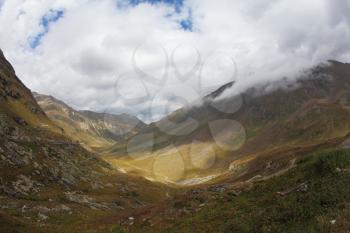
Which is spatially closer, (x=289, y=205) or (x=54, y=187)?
(x=289, y=205)

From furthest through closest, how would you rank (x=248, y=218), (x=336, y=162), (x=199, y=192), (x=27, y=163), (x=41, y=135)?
(x=41, y=135) → (x=27, y=163) → (x=199, y=192) → (x=336, y=162) → (x=248, y=218)

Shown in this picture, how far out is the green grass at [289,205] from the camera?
2888 centimetres

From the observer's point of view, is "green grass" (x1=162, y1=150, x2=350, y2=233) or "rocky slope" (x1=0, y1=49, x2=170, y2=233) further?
"rocky slope" (x1=0, y1=49, x2=170, y2=233)

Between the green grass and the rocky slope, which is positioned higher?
the rocky slope

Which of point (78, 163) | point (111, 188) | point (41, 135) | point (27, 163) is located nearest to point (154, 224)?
point (27, 163)

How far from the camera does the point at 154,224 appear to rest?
43.4 metres

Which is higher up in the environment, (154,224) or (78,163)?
(78,163)

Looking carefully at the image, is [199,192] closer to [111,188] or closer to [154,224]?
[154,224]

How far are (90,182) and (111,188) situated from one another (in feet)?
24.5

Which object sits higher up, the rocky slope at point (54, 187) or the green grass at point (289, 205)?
the rocky slope at point (54, 187)

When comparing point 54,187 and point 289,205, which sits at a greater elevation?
point 54,187

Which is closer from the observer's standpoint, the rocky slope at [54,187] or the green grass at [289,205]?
the green grass at [289,205]

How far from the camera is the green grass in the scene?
28875 mm

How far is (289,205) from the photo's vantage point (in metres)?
32.9
